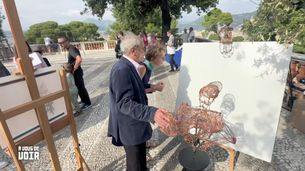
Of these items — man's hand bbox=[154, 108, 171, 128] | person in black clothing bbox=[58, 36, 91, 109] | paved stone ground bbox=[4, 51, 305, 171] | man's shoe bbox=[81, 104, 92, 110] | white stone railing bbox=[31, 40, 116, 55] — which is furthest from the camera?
white stone railing bbox=[31, 40, 116, 55]

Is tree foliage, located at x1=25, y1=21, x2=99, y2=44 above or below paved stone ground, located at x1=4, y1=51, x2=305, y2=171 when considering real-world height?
above

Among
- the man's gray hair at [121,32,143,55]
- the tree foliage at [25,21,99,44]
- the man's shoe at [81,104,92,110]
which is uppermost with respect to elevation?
the tree foliage at [25,21,99,44]

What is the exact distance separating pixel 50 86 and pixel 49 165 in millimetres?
1514

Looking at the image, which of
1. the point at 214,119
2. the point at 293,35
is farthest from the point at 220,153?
the point at 293,35

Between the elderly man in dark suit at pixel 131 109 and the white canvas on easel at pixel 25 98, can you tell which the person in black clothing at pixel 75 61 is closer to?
the white canvas on easel at pixel 25 98

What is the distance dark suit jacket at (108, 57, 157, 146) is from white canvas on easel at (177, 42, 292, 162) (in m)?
0.95

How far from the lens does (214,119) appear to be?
1.71 metres

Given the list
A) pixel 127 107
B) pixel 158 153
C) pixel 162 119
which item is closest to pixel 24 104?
pixel 127 107

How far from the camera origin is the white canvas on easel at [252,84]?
1.78 m

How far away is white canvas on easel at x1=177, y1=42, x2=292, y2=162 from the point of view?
1.78m

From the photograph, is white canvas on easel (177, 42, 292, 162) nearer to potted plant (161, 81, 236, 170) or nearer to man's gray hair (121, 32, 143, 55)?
potted plant (161, 81, 236, 170)

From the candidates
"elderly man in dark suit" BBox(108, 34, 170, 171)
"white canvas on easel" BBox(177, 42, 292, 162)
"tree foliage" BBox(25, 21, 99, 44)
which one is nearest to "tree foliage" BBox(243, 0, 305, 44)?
"white canvas on easel" BBox(177, 42, 292, 162)

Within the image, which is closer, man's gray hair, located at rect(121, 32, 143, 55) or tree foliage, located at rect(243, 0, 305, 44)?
tree foliage, located at rect(243, 0, 305, 44)

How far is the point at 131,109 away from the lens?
1.41 meters
